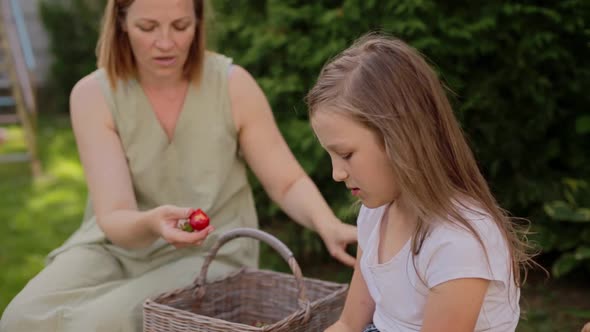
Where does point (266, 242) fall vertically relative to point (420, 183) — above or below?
below

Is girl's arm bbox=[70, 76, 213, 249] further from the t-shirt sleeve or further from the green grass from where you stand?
the green grass

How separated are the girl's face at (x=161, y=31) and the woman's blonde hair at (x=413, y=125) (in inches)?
33.3

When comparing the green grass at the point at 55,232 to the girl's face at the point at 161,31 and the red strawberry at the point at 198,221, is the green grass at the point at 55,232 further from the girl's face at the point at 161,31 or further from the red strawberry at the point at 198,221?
the girl's face at the point at 161,31

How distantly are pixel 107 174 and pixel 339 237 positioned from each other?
30.4 inches

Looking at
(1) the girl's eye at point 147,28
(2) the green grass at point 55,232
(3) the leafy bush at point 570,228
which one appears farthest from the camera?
(2) the green grass at point 55,232

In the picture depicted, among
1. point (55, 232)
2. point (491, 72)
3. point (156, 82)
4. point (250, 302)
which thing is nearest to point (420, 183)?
point (250, 302)

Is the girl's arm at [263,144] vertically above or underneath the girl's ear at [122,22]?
underneath

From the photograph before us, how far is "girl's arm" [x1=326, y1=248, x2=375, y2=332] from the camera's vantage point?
202 cm

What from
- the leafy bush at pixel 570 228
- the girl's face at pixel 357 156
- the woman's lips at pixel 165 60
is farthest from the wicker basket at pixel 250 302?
the leafy bush at pixel 570 228

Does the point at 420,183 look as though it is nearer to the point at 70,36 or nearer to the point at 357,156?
the point at 357,156

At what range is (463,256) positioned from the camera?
164 centimetres

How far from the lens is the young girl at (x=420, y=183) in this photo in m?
1.65

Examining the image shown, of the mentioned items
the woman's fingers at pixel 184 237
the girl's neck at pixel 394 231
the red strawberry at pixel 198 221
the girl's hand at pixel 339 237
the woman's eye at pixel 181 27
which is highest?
the woman's eye at pixel 181 27

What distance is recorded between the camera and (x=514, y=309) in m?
1.80
